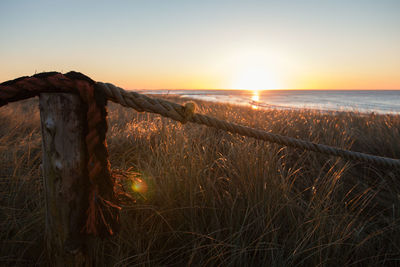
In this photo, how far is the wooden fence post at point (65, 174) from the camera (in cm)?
78

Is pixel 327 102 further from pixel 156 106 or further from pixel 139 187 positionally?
pixel 156 106

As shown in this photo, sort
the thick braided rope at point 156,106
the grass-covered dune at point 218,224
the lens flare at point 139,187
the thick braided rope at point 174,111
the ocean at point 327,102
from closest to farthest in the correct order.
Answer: the thick braided rope at point 156,106, the thick braided rope at point 174,111, the grass-covered dune at point 218,224, the lens flare at point 139,187, the ocean at point 327,102

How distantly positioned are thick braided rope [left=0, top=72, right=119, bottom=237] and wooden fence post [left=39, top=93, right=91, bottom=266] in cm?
3

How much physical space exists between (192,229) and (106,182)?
0.55 m

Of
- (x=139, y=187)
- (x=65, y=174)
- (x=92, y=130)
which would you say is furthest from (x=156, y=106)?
(x=139, y=187)

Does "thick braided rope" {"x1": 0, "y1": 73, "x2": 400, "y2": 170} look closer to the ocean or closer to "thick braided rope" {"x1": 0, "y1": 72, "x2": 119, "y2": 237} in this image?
"thick braided rope" {"x1": 0, "y1": 72, "x2": 119, "y2": 237}

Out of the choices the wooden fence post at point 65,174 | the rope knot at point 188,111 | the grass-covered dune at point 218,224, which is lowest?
the grass-covered dune at point 218,224

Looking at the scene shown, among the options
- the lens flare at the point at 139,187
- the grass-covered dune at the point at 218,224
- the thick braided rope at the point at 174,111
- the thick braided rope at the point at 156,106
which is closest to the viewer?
the thick braided rope at the point at 156,106

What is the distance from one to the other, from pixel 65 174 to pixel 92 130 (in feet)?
0.62

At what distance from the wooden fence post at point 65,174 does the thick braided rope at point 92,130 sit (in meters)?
0.03

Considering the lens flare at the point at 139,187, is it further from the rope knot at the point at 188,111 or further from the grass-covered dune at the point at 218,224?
the rope knot at the point at 188,111

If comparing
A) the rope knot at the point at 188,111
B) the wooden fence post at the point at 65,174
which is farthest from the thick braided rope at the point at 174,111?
the wooden fence post at the point at 65,174

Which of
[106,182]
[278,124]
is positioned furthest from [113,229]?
[278,124]

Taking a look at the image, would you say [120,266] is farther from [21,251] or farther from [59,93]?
[59,93]
